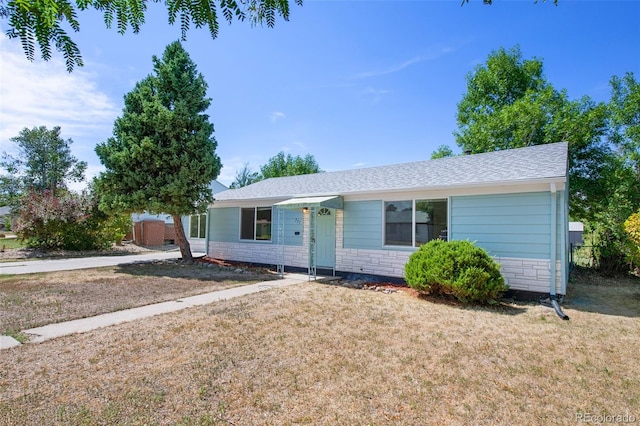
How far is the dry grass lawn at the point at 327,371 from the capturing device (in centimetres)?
303

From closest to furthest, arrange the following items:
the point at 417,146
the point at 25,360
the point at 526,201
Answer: the point at 25,360 → the point at 526,201 → the point at 417,146

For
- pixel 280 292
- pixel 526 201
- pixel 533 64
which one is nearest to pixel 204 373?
pixel 280 292

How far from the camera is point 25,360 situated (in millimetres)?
→ 4039

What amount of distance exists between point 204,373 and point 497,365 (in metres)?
3.50

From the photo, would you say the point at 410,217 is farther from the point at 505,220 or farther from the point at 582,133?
the point at 582,133

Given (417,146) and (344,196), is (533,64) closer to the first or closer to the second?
(417,146)

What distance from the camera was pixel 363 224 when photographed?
10281 millimetres

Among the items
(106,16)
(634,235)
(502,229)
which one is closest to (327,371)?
(106,16)

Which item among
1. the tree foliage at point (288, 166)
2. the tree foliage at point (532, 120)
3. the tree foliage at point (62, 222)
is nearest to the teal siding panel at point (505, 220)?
the tree foliage at point (532, 120)

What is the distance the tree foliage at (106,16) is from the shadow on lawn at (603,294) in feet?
28.0

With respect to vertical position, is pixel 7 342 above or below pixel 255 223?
below

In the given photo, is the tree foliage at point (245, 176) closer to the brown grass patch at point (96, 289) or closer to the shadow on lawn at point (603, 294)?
the brown grass patch at point (96, 289)

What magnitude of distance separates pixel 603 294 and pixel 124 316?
11504 mm

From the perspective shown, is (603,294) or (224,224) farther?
(224,224)
